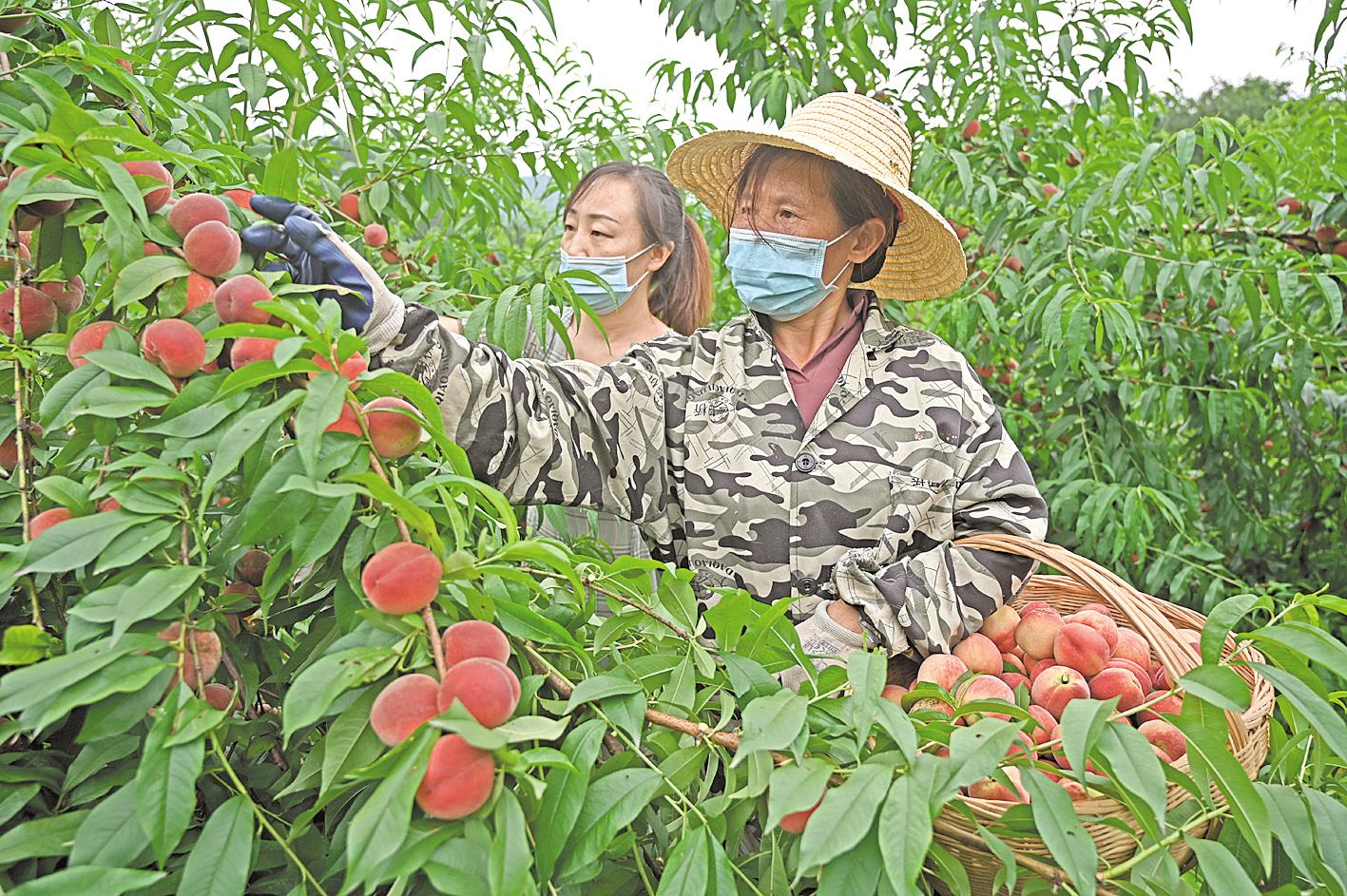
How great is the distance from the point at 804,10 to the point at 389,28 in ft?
4.66

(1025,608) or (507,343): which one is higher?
(507,343)

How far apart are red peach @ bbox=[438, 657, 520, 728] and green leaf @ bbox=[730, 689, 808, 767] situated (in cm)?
18

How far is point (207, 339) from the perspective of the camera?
0.91 m

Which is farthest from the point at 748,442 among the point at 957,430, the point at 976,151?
the point at 976,151

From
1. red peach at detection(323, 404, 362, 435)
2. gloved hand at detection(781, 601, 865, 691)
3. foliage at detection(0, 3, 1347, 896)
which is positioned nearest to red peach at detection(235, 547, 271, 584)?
foliage at detection(0, 3, 1347, 896)

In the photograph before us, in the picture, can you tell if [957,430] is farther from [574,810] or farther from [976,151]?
[976,151]

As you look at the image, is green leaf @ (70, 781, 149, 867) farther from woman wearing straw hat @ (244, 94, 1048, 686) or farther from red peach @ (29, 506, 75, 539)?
woman wearing straw hat @ (244, 94, 1048, 686)

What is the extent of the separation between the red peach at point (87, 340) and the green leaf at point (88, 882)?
43 cm

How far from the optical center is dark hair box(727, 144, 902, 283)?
6.42 ft

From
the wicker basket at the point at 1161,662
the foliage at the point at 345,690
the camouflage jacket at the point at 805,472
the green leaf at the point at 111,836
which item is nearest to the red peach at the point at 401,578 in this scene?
the foliage at the point at 345,690

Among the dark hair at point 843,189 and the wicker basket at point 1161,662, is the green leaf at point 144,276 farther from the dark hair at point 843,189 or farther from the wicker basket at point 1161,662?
the dark hair at point 843,189

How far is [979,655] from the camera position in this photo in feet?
5.47

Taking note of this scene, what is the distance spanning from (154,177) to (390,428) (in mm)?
343

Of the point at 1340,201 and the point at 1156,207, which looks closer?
the point at 1156,207
